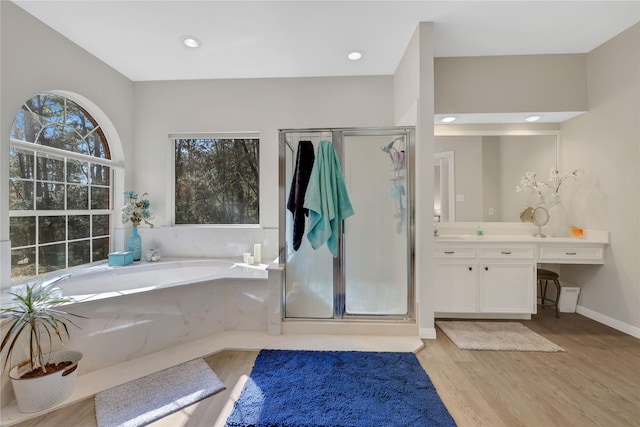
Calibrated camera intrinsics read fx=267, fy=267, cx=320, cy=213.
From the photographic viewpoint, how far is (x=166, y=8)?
2.10m

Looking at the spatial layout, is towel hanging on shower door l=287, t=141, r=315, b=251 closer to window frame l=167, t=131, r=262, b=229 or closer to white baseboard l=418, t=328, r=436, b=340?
window frame l=167, t=131, r=262, b=229

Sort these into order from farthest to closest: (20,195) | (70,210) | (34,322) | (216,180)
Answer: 1. (216,180)
2. (70,210)
3. (20,195)
4. (34,322)

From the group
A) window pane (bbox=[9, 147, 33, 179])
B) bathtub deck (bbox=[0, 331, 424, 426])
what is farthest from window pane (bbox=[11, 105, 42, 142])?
bathtub deck (bbox=[0, 331, 424, 426])

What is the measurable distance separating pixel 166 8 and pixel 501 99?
3184 mm

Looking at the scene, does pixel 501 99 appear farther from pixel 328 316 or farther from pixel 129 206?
pixel 129 206

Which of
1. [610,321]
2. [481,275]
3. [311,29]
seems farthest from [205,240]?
[610,321]

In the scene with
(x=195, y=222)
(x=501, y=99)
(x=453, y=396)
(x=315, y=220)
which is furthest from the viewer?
(x=195, y=222)

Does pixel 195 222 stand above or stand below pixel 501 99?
below

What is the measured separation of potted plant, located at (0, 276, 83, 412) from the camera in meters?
1.42

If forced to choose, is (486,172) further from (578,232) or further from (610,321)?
(610,321)

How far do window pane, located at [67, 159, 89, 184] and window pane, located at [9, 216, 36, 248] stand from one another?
21.4 inches

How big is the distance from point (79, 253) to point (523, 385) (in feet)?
13.1

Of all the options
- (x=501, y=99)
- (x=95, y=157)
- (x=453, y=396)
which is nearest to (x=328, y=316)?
(x=453, y=396)

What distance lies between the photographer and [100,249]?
3.02 metres
